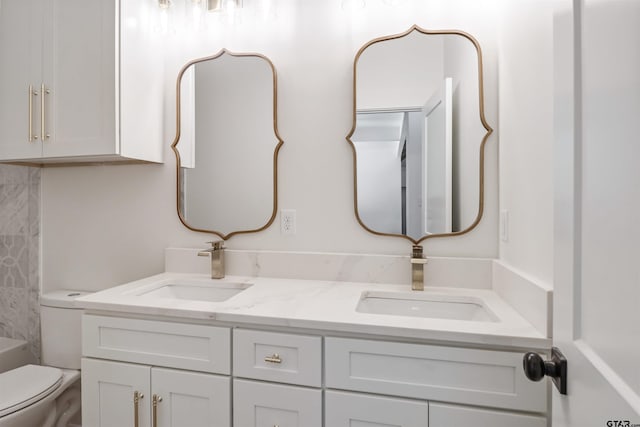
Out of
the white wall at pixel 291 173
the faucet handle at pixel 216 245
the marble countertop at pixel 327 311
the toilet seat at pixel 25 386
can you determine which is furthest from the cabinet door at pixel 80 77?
the toilet seat at pixel 25 386

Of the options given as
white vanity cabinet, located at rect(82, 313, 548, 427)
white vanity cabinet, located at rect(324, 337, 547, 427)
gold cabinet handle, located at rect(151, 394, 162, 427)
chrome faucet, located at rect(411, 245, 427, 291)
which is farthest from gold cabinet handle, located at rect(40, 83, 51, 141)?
chrome faucet, located at rect(411, 245, 427, 291)

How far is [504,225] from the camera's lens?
1.33 meters

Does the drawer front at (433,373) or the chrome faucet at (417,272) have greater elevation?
the chrome faucet at (417,272)

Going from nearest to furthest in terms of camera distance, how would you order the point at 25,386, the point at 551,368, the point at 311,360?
the point at 551,368
the point at 311,360
the point at 25,386

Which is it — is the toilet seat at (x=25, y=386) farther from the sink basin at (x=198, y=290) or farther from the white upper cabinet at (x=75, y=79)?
the white upper cabinet at (x=75, y=79)

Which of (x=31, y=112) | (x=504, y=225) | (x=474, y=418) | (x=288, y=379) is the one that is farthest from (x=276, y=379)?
(x=31, y=112)

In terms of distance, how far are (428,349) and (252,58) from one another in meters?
1.48

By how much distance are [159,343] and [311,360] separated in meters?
0.55

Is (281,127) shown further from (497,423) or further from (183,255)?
(497,423)

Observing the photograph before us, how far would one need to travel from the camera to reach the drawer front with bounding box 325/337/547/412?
2.99 ft

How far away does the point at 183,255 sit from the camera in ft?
5.69

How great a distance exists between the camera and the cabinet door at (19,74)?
5.13 feet

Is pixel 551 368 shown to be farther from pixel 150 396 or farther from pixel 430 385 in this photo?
pixel 150 396

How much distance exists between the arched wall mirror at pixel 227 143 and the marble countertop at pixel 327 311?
36cm
